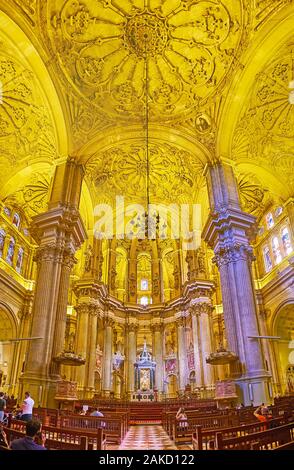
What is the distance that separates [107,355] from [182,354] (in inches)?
241

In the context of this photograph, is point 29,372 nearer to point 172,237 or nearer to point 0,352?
point 0,352

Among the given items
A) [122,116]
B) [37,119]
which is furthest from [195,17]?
[37,119]

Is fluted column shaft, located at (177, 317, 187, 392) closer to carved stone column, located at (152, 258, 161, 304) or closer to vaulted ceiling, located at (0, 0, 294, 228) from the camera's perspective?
carved stone column, located at (152, 258, 161, 304)

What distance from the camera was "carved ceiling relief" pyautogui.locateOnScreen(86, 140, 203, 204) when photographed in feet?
73.2

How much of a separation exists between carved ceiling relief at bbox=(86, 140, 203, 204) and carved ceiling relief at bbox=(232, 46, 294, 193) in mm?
3225

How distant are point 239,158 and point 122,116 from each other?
26.4 feet

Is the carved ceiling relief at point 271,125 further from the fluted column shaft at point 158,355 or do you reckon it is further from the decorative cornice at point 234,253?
the fluted column shaft at point 158,355

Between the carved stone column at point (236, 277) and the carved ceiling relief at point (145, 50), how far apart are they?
5229mm

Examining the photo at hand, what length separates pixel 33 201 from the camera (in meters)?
25.1

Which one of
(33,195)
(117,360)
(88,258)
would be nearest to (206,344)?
(117,360)

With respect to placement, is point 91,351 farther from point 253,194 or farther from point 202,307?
point 253,194

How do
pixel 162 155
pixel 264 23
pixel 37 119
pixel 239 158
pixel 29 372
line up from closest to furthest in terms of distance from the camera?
pixel 29 372 → pixel 264 23 → pixel 37 119 → pixel 239 158 → pixel 162 155

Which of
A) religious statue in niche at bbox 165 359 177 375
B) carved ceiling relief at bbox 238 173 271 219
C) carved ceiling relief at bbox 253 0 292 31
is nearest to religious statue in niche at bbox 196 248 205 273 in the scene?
carved ceiling relief at bbox 238 173 271 219

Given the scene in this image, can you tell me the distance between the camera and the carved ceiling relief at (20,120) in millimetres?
16469
